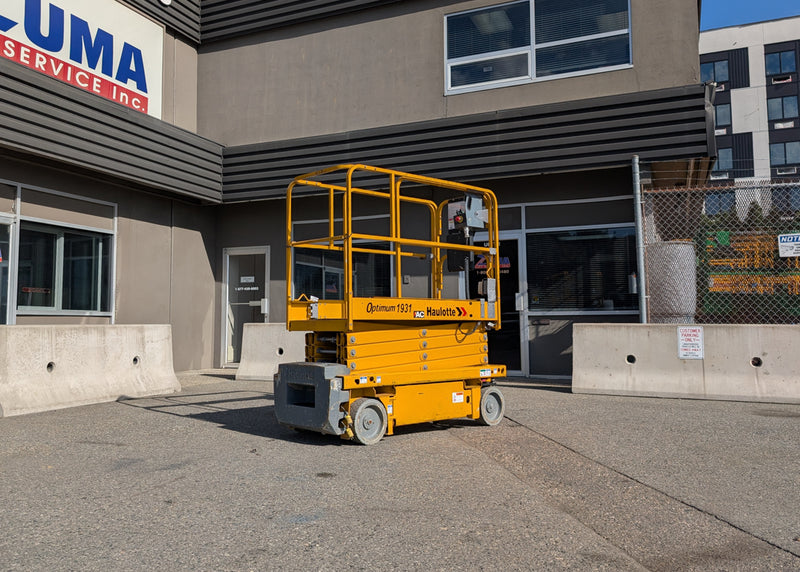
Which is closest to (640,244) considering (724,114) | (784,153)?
(724,114)

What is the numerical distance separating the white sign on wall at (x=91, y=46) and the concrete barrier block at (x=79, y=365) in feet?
14.4

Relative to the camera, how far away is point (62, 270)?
431 inches

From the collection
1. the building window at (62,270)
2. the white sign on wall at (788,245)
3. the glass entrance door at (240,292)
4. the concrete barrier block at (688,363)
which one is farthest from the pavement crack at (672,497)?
the glass entrance door at (240,292)

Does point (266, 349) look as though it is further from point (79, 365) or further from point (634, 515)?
point (634, 515)

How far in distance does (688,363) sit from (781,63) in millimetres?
47080

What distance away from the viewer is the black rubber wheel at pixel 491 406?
23.5ft

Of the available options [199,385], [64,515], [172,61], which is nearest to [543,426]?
[64,515]

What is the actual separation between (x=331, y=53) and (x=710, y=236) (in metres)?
7.87

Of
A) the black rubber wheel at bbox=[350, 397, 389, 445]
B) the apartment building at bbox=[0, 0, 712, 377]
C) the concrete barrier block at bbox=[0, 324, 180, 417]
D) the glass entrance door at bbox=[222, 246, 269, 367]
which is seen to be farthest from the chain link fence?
the glass entrance door at bbox=[222, 246, 269, 367]

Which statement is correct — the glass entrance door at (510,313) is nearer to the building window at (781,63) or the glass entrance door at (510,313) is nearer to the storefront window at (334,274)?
the storefront window at (334,274)

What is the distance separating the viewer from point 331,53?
1317 centimetres

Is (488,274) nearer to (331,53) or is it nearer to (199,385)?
(199,385)

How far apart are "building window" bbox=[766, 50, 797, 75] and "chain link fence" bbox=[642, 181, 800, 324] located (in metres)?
43.2

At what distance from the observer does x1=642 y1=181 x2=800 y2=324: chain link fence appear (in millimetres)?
10125
